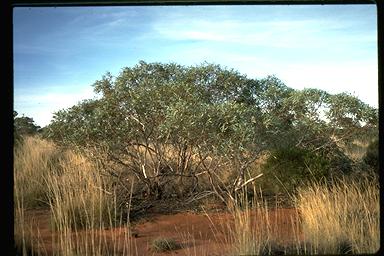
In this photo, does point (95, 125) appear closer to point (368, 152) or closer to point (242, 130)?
point (242, 130)

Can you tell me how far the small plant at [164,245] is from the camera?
166 inches

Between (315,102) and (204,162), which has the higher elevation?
(315,102)

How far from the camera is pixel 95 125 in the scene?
20.6 ft

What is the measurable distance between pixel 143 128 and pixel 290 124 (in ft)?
7.03

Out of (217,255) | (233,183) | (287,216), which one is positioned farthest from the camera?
(233,183)

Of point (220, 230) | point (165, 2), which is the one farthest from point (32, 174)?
point (165, 2)

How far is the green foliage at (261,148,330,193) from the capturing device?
6.29m

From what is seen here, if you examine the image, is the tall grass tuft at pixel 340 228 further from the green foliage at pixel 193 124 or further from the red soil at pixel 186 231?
the green foliage at pixel 193 124

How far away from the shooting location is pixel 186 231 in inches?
194

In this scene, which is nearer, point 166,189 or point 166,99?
point 166,99

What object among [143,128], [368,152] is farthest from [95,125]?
[368,152]

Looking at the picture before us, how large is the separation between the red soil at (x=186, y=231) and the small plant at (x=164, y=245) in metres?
0.05

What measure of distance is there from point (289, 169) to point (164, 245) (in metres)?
2.69

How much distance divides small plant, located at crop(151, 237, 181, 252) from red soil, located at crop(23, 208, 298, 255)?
0.17ft
